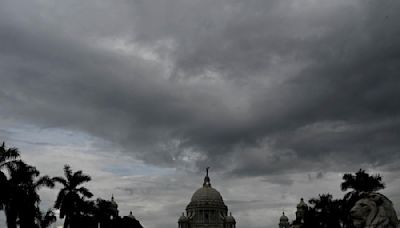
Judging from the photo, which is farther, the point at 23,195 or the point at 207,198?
the point at 207,198

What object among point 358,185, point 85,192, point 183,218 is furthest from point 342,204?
point 183,218

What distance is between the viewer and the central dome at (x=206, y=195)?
155 m

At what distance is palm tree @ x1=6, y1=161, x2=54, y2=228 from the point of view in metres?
37.6

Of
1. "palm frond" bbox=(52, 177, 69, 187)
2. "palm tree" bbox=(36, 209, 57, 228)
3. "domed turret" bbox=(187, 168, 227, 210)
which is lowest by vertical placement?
"palm tree" bbox=(36, 209, 57, 228)

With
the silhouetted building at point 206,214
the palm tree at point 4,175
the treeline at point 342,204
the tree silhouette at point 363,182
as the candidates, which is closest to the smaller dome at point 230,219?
the silhouetted building at point 206,214

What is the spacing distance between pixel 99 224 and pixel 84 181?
1729cm

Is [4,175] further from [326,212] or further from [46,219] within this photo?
[326,212]

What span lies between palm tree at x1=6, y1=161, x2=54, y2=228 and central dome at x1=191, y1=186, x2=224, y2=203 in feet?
380

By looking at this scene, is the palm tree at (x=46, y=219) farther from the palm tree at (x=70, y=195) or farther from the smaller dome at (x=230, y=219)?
the smaller dome at (x=230, y=219)

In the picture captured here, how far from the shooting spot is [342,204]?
57719 millimetres

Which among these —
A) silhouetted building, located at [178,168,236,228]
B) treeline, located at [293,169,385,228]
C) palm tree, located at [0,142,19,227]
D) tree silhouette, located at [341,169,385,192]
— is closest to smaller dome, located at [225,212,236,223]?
silhouetted building, located at [178,168,236,228]

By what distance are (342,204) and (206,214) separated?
3872 inches

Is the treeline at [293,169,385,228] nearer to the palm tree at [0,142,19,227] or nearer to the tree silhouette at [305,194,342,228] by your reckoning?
the tree silhouette at [305,194,342,228]

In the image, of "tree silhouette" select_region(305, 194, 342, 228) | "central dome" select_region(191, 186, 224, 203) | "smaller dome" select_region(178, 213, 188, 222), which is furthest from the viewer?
"central dome" select_region(191, 186, 224, 203)
